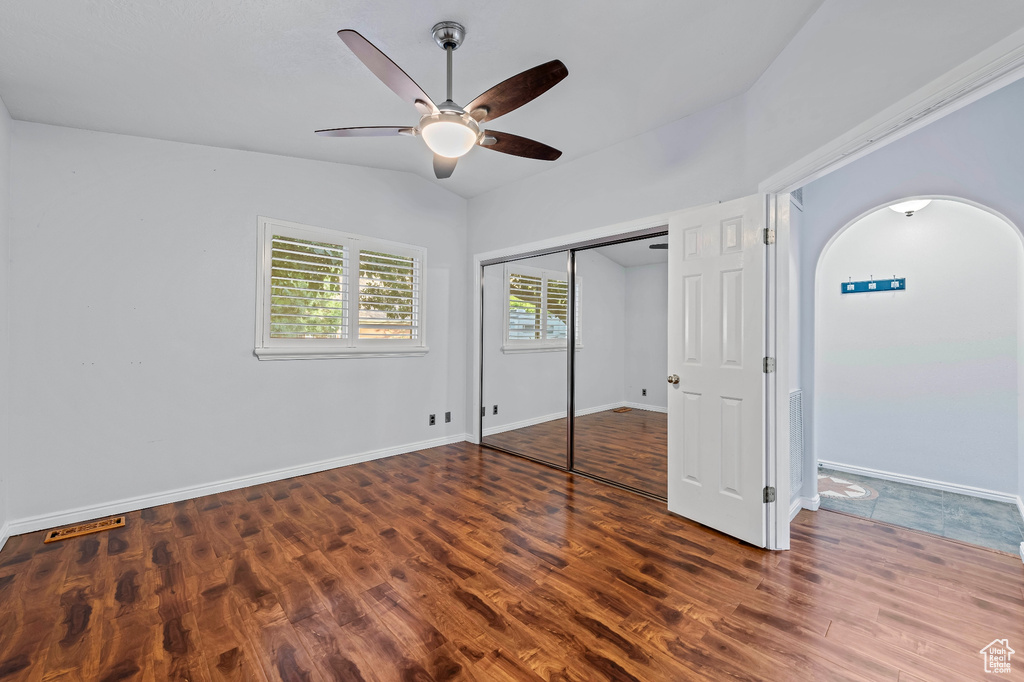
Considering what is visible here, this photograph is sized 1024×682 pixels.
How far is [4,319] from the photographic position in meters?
2.55

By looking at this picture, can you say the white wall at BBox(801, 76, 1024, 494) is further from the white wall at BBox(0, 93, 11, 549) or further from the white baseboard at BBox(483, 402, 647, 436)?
the white wall at BBox(0, 93, 11, 549)

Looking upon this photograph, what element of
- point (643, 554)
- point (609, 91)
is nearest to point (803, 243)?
point (609, 91)

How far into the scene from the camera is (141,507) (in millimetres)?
3037

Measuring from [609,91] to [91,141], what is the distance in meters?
3.54

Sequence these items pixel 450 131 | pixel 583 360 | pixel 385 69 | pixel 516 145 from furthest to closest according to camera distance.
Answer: pixel 583 360
pixel 516 145
pixel 450 131
pixel 385 69

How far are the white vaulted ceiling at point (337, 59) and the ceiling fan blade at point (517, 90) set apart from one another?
43cm

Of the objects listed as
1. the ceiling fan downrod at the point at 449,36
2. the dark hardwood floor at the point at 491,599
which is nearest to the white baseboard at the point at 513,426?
the dark hardwood floor at the point at 491,599

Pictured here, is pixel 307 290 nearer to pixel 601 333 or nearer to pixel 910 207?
pixel 601 333

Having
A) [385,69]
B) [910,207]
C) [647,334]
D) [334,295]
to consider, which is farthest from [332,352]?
[910,207]

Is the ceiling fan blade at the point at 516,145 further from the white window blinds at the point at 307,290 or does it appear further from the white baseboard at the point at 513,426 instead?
the white baseboard at the point at 513,426

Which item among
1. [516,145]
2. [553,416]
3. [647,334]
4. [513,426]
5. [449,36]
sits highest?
[449,36]

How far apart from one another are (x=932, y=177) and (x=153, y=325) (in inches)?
212

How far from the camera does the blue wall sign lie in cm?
354

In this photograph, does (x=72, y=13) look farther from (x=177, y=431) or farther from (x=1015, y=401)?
(x=1015, y=401)
